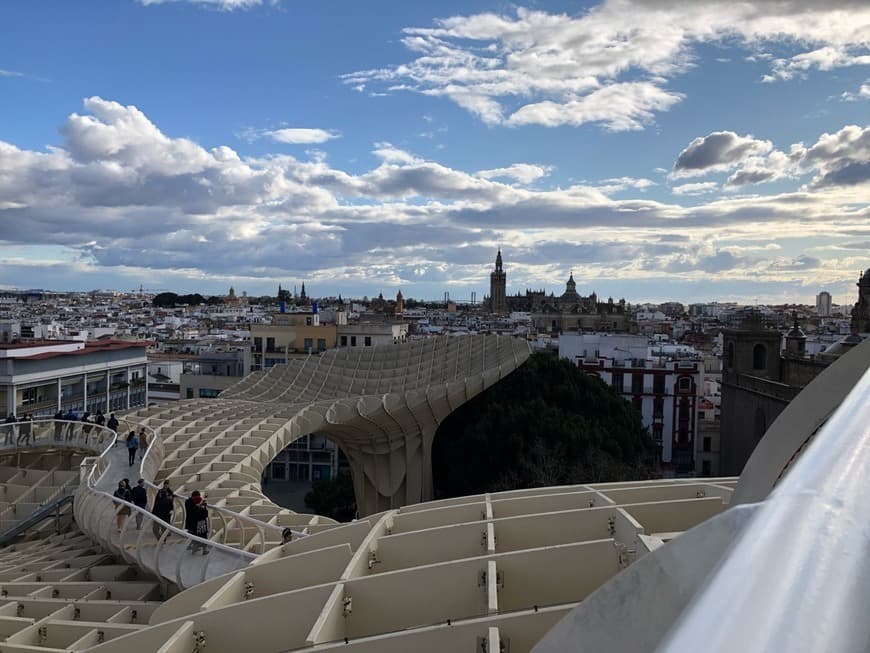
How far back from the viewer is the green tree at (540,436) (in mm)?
23672

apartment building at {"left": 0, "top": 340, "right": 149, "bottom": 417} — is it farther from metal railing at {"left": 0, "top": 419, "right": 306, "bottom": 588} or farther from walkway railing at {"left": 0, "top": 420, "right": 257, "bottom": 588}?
walkway railing at {"left": 0, "top": 420, "right": 257, "bottom": 588}

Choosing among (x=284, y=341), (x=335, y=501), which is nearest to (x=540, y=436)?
(x=335, y=501)

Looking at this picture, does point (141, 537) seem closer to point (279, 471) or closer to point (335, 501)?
point (335, 501)

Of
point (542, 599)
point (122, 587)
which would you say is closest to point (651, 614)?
point (542, 599)

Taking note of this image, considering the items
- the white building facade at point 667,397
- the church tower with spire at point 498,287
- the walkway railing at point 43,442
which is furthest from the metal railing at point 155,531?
the church tower with spire at point 498,287

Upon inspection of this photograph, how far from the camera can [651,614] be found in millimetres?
1819

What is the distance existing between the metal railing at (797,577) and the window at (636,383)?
40.7m

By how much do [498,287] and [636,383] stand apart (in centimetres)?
12898

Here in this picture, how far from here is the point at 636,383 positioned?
135ft

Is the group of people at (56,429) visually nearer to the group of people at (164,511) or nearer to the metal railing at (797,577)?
the group of people at (164,511)

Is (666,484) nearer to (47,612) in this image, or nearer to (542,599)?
(542,599)

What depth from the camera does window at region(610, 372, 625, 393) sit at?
41250 millimetres

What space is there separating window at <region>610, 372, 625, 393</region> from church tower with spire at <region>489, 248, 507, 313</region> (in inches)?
4931

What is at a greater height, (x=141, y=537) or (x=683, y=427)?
(x=141, y=537)
